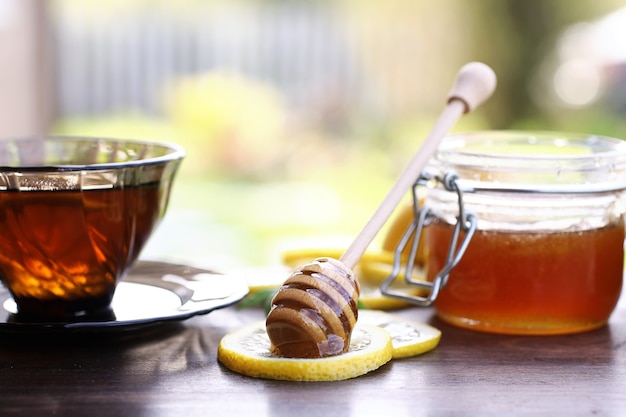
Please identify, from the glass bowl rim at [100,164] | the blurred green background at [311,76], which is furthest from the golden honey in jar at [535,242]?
the blurred green background at [311,76]

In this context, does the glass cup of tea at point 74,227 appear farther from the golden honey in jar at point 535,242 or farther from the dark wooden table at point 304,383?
the golden honey in jar at point 535,242

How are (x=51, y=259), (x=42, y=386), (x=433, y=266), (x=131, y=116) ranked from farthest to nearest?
(x=131, y=116)
(x=433, y=266)
(x=51, y=259)
(x=42, y=386)

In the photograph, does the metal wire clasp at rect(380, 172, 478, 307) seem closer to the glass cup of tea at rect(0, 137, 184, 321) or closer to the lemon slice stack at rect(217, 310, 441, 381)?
the lemon slice stack at rect(217, 310, 441, 381)

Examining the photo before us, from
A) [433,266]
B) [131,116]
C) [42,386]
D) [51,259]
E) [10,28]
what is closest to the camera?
[42,386]

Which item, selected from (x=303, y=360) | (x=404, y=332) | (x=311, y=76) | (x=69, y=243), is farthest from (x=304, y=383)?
(x=311, y=76)

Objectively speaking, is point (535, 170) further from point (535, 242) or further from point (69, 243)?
point (69, 243)

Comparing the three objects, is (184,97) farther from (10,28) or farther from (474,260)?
(474,260)

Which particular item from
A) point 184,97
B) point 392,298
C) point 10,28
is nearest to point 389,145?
point 184,97

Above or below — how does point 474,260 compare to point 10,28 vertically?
below
